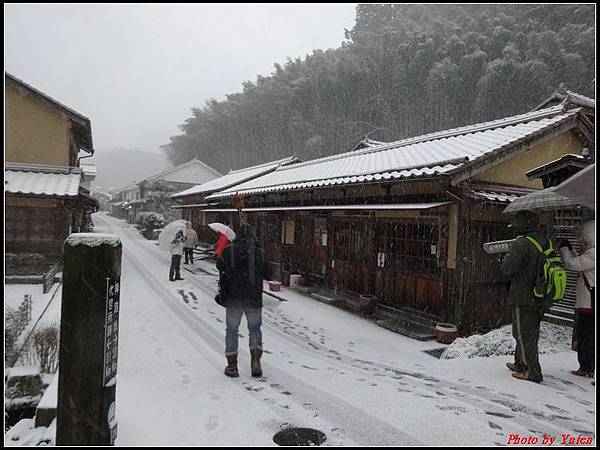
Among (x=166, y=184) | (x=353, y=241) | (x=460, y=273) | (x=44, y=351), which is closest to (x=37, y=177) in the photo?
(x=44, y=351)

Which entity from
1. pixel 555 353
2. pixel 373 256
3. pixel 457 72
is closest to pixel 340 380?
pixel 555 353

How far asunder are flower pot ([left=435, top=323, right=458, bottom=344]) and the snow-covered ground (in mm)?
194

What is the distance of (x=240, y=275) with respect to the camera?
496 cm

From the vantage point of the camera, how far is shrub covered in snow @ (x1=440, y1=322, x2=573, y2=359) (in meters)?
6.68

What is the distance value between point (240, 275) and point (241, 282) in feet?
0.28

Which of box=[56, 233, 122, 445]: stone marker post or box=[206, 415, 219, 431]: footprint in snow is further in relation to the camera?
box=[206, 415, 219, 431]: footprint in snow

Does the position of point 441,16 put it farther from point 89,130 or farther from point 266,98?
point 89,130

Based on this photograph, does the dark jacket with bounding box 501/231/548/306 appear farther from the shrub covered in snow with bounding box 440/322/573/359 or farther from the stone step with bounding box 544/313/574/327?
the stone step with bounding box 544/313/574/327

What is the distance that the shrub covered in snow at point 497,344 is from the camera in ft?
21.9

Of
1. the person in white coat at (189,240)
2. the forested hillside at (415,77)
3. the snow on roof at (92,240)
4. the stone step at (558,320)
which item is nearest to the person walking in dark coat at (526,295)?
the stone step at (558,320)

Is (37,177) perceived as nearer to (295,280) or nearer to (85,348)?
(295,280)

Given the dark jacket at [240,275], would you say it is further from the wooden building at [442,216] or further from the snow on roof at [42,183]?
the snow on roof at [42,183]

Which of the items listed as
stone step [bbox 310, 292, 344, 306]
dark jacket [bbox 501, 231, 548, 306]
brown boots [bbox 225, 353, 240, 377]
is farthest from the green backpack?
stone step [bbox 310, 292, 344, 306]

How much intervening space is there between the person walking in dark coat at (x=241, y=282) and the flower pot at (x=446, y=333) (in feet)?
13.9
